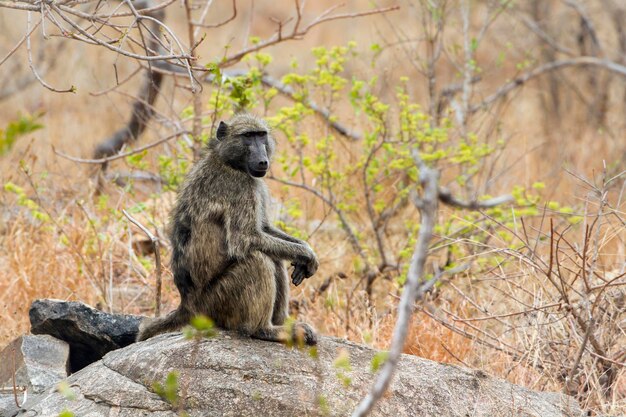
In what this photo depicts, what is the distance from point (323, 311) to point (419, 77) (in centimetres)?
722

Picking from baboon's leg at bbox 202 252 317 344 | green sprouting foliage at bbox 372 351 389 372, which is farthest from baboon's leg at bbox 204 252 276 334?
green sprouting foliage at bbox 372 351 389 372

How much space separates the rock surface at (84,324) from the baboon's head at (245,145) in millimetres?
1154

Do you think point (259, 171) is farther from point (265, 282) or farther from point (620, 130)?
point (620, 130)

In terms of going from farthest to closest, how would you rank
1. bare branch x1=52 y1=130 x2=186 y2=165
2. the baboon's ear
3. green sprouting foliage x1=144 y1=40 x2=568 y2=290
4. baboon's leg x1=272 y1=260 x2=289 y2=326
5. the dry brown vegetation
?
green sprouting foliage x1=144 y1=40 x2=568 y2=290 < bare branch x1=52 y1=130 x2=186 y2=165 < the dry brown vegetation < the baboon's ear < baboon's leg x1=272 y1=260 x2=289 y2=326

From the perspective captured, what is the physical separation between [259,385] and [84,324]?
155 centimetres

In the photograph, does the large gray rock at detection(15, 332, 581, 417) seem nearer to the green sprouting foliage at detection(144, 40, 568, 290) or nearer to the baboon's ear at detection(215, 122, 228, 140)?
the baboon's ear at detection(215, 122, 228, 140)

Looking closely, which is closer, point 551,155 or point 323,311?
point 323,311

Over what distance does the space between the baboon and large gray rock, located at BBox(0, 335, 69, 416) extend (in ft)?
2.02

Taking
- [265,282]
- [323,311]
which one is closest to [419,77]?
[323,311]

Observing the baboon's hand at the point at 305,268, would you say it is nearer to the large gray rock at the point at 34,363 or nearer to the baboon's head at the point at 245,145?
the baboon's head at the point at 245,145

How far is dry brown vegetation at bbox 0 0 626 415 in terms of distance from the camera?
5203mm

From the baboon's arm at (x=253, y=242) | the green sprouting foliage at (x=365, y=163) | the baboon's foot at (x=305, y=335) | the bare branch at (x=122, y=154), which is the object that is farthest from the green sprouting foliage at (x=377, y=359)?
the bare branch at (x=122, y=154)

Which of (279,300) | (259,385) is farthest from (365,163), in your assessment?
(259,385)

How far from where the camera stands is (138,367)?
13.1 feet
